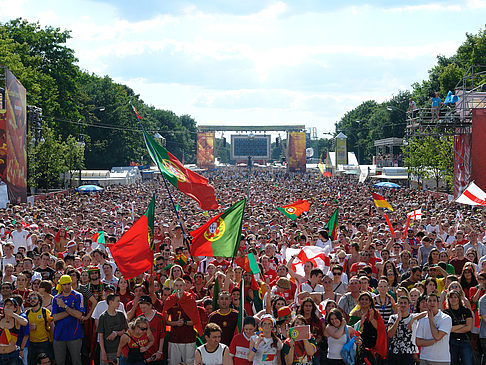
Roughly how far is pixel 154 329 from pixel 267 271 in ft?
12.2

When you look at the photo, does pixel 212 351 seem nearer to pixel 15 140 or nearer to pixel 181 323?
pixel 181 323

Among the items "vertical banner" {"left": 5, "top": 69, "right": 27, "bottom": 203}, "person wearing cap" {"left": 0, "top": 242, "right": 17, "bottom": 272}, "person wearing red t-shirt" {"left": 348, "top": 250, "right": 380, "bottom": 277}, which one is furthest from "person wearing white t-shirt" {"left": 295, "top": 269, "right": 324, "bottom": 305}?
"vertical banner" {"left": 5, "top": 69, "right": 27, "bottom": 203}

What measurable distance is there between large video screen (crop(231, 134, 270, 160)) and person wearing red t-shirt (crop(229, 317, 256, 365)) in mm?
139878

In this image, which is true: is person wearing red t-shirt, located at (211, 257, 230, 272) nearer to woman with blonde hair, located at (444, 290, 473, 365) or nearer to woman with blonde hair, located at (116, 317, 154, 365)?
woman with blonde hair, located at (116, 317, 154, 365)

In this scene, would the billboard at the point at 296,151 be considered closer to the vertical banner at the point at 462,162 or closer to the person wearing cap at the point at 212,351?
the vertical banner at the point at 462,162

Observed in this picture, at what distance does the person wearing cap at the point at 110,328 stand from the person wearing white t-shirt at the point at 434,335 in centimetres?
346

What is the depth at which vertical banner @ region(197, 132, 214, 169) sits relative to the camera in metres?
106

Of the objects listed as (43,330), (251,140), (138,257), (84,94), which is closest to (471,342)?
(138,257)

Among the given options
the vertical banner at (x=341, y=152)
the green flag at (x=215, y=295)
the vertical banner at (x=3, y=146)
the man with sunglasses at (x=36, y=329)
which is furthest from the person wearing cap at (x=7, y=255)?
the vertical banner at (x=341, y=152)

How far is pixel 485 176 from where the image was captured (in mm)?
35562

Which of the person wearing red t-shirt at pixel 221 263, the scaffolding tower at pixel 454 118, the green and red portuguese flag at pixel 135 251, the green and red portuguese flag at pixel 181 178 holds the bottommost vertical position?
the person wearing red t-shirt at pixel 221 263

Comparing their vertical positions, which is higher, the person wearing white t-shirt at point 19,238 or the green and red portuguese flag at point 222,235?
the green and red portuguese flag at point 222,235

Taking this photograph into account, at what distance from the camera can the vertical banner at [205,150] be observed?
347ft

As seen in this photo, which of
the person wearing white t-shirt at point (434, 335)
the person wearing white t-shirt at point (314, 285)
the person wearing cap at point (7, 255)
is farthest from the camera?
the person wearing cap at point (7, 255)
